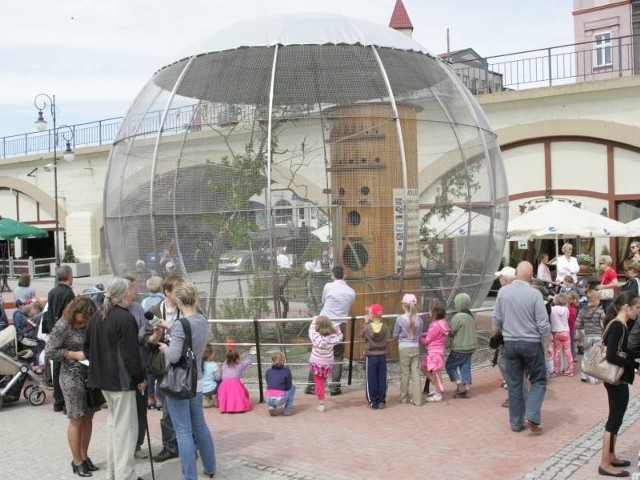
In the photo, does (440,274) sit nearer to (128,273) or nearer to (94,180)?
(128,273)

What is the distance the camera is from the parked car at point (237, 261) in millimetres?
8586

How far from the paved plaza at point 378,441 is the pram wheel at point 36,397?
150mm

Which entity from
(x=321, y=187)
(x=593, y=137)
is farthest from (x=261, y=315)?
(x=593, y=137)

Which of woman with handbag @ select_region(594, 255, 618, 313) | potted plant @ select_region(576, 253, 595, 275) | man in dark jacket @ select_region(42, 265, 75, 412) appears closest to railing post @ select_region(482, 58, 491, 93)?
potted plant @ select_region(576, 253, 595, 275)

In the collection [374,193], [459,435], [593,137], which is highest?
[593,137]

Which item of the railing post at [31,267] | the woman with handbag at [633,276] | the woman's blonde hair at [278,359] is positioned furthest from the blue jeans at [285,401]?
the railing post at [31,267]

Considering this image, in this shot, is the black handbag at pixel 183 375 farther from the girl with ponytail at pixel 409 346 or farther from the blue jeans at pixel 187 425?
the girl with ponytail at pixel 409 346

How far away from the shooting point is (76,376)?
572 cm

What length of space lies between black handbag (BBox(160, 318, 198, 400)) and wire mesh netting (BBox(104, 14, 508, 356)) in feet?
11.5

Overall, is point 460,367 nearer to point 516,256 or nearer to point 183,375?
point 183,375

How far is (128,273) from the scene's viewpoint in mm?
9648

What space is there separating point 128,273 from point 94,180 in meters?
20.5

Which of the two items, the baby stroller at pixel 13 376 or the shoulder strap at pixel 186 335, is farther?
the baby stroller at pixel 13 376

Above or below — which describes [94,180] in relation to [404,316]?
above
